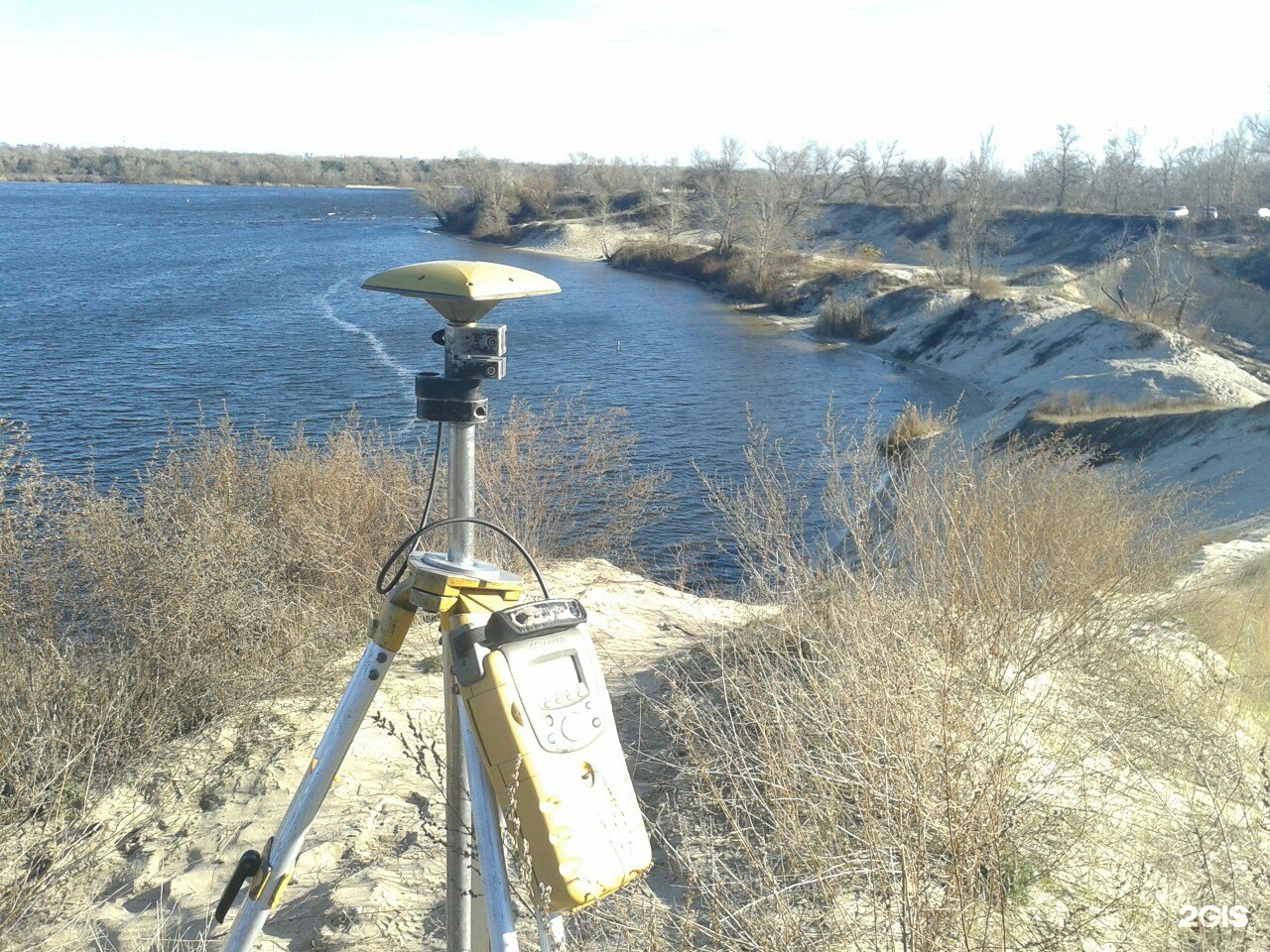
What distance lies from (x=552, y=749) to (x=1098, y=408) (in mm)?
23317

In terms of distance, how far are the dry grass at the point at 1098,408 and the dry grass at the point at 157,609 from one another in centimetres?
1718

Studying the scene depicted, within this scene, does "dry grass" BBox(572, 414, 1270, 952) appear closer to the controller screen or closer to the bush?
the controller screen

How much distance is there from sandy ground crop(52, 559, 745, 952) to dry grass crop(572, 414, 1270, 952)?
0.79 metres

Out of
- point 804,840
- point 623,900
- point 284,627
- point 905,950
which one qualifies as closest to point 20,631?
point 284,627

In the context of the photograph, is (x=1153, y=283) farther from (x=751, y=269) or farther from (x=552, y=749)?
(x=552, y=749)

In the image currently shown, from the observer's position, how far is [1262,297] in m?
34.2

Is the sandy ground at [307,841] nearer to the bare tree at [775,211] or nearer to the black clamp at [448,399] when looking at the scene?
the black clamp at [448,399]

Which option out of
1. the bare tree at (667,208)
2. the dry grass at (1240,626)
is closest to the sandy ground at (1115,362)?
the dry grass at (1240,626)

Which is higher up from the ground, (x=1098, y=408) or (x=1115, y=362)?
(x=1115, y=362)

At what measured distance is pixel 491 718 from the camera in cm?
202

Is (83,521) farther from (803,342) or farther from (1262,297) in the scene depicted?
(1262,297)

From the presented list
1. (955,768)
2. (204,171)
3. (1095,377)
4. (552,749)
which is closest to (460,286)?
(552,749)

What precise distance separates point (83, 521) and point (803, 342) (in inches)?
1275

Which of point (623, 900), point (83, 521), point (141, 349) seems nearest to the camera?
point (623, 900)
